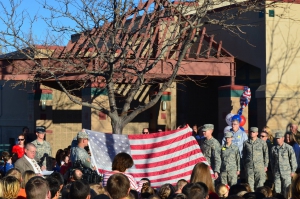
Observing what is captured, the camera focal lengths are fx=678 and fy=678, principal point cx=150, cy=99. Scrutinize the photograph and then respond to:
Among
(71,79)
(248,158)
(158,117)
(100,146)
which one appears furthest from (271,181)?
(158,117)

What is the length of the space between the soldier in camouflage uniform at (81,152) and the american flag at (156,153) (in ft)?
0.44

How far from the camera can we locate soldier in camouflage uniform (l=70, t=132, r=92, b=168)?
11898 millimetres

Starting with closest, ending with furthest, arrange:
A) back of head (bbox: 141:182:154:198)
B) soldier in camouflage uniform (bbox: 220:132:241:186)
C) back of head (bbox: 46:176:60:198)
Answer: back of head (bbox: 46:176:60:198) → back of head (bbox: 141:182:154:198) → soldier in camouflage uniform (bbox: 220:132:241:186)

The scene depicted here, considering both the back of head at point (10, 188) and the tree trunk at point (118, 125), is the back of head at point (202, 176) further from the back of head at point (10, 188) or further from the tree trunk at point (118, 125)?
the tree trunk at point (118, 125)

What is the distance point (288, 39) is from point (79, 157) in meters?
9.05

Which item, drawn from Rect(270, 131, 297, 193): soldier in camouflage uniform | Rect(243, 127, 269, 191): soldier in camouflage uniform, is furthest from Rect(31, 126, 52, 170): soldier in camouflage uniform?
Rect(270, 131, 297, 193): soldier in camouflage uniform

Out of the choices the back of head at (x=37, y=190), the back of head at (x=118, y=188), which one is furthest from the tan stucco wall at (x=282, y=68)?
the back of head at (x=37, y=190)

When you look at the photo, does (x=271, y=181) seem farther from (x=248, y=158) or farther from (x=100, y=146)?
(x=100, y=146)

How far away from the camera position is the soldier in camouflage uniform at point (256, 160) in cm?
1380

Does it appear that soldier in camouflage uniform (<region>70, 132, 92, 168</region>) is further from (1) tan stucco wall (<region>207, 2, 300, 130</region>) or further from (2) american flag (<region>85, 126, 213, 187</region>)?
(1) tan stucco wall (<region>207, 2, 300, 130</region>)

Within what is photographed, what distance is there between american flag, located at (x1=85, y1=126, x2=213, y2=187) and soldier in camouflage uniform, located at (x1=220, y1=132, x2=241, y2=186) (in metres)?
1.60

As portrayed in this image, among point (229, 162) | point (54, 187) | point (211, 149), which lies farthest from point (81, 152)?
point (54, 187)

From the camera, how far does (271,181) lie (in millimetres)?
14820

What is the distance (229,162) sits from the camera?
13.6 meters
